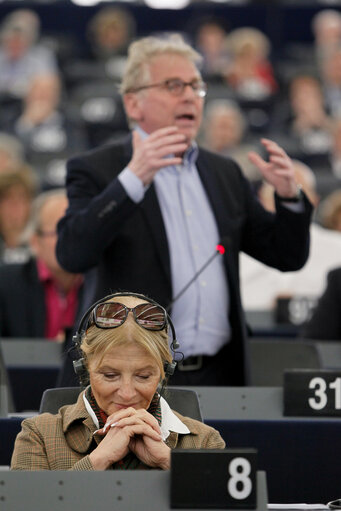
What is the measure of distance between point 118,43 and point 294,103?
2315 millimetres

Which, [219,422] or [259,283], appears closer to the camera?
[219,422]

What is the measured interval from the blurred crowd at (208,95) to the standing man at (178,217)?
14.9ft

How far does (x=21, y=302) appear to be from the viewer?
533 centimetres

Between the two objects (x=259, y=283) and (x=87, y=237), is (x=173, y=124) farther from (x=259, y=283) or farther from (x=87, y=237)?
(x=259, y=283)

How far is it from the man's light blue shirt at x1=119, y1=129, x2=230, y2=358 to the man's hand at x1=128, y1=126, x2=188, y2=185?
34 mm

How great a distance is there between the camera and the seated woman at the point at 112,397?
2.76 metres

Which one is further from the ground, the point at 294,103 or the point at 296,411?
the point at 294,103

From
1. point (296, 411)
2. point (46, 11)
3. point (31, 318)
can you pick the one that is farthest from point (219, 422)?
point (46, 11)

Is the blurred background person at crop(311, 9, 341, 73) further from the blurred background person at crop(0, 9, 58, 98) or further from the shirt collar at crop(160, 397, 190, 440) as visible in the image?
the shirt collar at crop(160, 397, 190, 440)

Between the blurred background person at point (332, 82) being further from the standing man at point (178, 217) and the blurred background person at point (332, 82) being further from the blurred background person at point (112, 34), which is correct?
the standing man at point (178, 217)

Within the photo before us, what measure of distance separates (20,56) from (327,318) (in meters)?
8.44

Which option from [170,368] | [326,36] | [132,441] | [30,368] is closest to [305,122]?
[326,36]

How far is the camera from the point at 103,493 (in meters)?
2.44

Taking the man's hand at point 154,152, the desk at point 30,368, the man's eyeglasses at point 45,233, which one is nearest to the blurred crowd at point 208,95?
the man's eyeglasses at point 45,233
